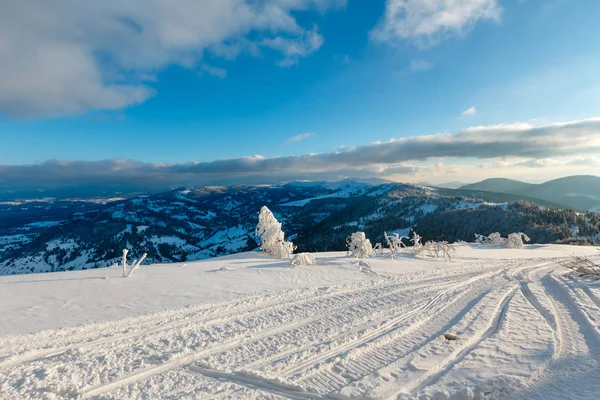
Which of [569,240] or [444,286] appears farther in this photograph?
[569,240]

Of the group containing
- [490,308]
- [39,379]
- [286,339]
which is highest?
[39,379]

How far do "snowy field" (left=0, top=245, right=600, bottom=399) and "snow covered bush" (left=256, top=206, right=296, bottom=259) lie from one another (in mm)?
9421

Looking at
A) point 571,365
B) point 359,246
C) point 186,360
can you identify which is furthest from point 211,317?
point 359,246

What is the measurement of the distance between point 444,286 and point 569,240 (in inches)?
3611

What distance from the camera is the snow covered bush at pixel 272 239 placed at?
2053 centimetres

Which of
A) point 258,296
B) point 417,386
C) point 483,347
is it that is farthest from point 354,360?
point 258,296

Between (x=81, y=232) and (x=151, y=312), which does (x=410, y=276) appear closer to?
(x=151, y=312)

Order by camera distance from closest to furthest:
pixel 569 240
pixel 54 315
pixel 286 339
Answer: pixel 286 339
pixel 54 315
pixel 569 240

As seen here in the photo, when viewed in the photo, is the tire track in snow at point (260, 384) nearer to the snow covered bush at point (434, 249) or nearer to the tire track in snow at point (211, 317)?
the tire track in snow at point (211, 317)

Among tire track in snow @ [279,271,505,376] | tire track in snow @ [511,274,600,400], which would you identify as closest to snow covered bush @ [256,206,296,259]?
tire track in snow @ [279,271,505,376]

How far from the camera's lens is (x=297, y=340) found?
600 cm

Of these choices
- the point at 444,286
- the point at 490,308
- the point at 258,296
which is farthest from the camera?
the point at 444,286

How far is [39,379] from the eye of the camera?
4535mm

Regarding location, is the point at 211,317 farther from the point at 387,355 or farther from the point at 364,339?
the point at 387,355
